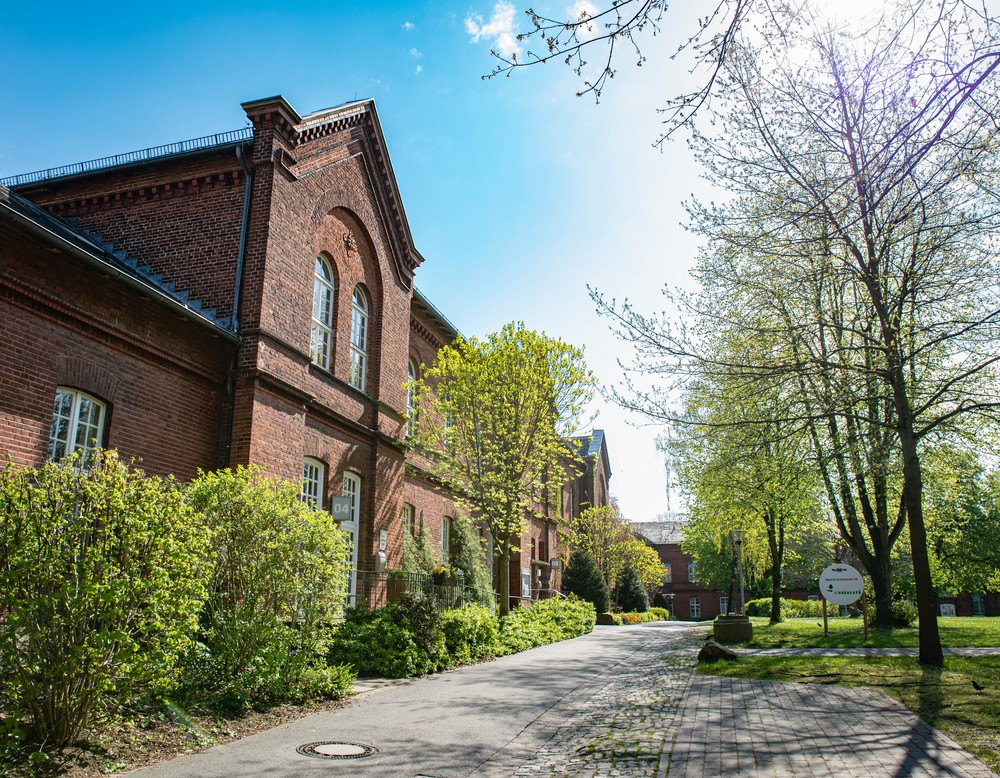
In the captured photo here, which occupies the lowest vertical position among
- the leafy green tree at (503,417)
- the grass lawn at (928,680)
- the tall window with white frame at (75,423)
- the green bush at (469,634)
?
the grass lawn at (928,680)

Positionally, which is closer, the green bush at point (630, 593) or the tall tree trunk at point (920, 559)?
the tall tree trunk at point (920, 559)

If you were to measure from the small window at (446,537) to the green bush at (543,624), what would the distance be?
2921 mm

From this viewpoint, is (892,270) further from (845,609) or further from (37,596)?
(845,609)

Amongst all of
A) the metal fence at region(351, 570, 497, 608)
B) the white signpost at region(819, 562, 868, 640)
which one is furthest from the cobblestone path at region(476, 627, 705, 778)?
the white signpost at region(819, 562, 868, 640)

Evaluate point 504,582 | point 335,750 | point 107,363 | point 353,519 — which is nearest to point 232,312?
point 107,363

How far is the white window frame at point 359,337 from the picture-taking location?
18.0m

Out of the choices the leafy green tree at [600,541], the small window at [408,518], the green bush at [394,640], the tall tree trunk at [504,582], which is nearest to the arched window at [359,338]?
the small window at [408,518]

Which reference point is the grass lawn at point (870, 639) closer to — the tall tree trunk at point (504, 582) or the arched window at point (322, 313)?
the tall tree trunk at point (504, 582)

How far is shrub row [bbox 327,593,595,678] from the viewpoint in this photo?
11914 millimetres

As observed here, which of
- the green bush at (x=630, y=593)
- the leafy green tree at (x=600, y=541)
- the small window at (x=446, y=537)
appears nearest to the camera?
the small window at (x=446, y=537)

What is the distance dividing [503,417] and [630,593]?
24.8 m

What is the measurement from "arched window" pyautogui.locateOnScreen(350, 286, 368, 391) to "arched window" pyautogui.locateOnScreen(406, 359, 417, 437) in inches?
82.0

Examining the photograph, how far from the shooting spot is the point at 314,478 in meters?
15.7

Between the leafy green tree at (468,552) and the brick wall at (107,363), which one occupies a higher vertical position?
the brick wall at (107,363)
